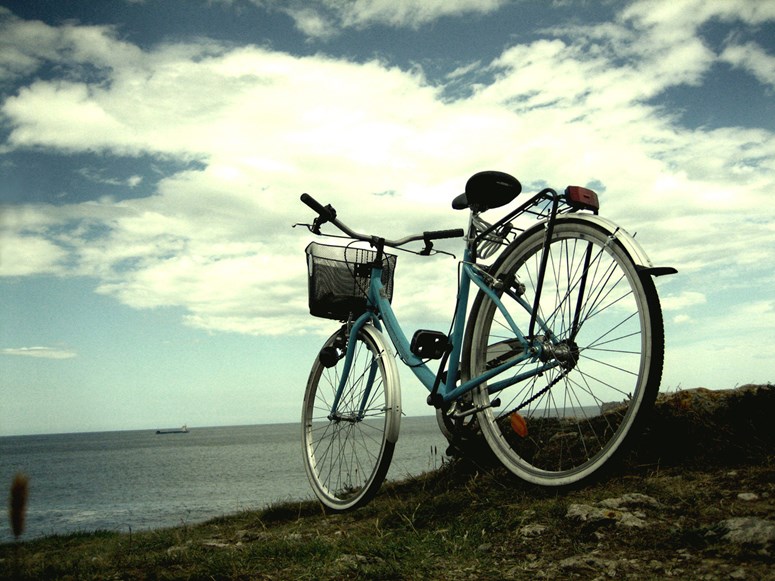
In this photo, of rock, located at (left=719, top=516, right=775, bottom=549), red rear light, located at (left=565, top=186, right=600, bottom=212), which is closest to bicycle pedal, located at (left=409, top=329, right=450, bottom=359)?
red rear light, located at (left=565, top=186, right=600, bottom=212)

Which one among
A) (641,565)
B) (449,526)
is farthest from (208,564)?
(641,565)

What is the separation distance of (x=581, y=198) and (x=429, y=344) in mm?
1363

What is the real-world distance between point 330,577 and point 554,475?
1.29 metres

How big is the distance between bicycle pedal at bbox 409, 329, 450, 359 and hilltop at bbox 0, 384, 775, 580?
0.85 metres

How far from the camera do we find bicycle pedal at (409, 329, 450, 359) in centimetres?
402

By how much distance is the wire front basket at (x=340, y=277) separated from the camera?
4.78 meters

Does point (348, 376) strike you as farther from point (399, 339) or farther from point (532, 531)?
point (532, 531)

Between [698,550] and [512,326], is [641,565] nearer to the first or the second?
[698,550]

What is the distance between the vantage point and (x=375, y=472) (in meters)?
4.13

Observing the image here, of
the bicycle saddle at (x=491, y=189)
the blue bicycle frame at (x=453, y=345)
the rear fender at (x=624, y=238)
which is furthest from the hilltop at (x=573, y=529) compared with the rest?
the bicycle saddle at (x=491, y=189)

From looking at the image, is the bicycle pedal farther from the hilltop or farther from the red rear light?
the red rear light

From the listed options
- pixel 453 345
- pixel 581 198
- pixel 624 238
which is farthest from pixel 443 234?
pixel 624 238

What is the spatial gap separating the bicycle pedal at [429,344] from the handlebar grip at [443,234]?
0.81 metres

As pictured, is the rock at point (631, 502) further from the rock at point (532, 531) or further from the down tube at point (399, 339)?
the down tube at point (399, 339)
